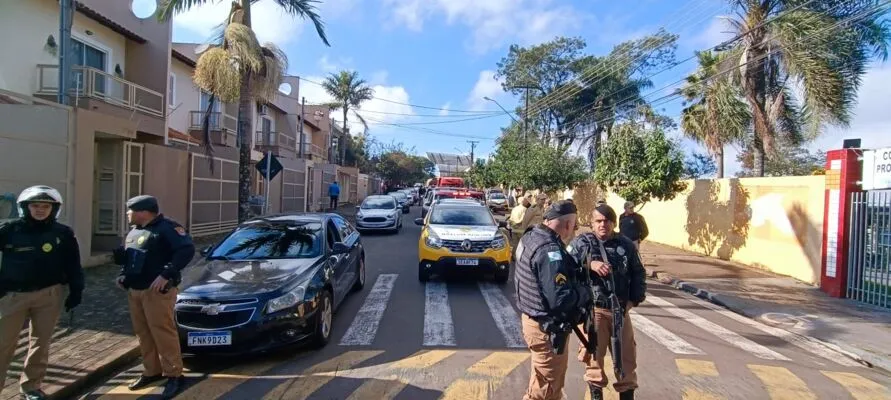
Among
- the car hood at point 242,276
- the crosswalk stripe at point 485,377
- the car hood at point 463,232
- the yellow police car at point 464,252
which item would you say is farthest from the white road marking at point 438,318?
the car hood at point 242,276

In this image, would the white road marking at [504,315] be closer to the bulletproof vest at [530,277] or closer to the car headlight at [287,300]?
the car headlight at [287,300]

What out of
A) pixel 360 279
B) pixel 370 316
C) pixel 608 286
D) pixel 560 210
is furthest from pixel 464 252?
pixel 560 210

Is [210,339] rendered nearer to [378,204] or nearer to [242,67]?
[242,67]

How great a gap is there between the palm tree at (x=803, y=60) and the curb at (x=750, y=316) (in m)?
6.13

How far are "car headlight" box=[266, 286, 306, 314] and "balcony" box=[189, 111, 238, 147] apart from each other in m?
18.7

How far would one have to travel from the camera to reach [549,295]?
358 cm

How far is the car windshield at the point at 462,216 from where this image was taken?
10.9 m

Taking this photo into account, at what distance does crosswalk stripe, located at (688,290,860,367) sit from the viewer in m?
6.70

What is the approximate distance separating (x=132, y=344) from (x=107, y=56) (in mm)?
14173

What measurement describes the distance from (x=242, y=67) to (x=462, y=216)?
6.42 metres

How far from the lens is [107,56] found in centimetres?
1695

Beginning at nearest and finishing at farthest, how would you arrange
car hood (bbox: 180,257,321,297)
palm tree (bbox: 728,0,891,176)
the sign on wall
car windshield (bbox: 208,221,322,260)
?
car hood (bbox: 180,257,321,297), car windshield (bbox: 208,221,322,260), the sign on wall, palm tree (bbox: 728,0,891,176)

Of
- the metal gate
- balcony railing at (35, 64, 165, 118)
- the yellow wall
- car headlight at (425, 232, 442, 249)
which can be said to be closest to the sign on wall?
the metal gate

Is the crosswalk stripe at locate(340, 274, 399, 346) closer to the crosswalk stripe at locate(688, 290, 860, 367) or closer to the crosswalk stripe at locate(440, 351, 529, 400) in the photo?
the crosswalk stripe at locate(440, 351, 529, 400)
